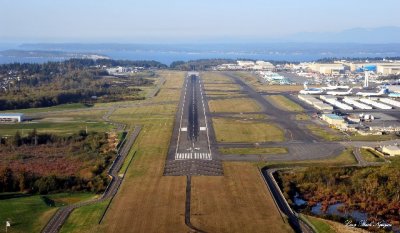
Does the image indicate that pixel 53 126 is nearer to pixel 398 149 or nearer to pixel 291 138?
pixel 291 138

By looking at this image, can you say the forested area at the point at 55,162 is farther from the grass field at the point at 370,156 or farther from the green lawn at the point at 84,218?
the grass field at the point at 370,156

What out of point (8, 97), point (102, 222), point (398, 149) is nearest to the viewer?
point (102, 222)

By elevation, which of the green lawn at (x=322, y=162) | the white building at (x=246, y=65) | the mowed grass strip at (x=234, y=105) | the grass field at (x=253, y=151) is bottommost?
the green lawn at (x=322, y=162)

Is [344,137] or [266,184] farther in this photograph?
[344,137]

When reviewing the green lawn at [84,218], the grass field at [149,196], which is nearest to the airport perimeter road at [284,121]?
the grass field at [149,196]

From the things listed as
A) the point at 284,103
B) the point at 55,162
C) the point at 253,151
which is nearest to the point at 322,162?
the point at 253,151

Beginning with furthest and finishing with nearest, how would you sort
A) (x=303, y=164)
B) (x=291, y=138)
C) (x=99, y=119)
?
1. (x=99, y=119)
2. (x=291, y=138)
3. (x=303, y=164)

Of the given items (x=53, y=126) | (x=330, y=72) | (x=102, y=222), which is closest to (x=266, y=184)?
(x=102, y=222)

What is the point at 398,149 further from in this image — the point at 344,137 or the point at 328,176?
the point at 328,176
